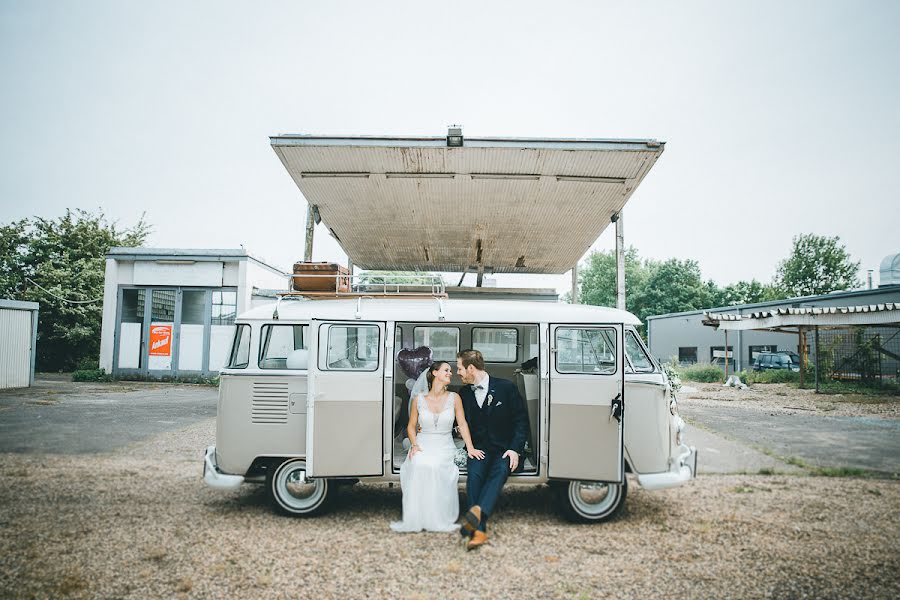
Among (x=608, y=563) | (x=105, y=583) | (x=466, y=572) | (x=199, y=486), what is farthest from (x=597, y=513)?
(x=199, y=486)

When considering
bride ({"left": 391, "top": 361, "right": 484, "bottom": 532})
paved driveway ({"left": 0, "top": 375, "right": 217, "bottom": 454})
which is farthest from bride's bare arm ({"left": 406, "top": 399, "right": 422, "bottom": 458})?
paved driveway ({"left": 0, "top": 375, "right": 217, "bottom": 454})

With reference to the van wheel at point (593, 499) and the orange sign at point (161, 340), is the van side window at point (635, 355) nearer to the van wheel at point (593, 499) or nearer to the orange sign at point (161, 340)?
the van wheel at point (593, 499)

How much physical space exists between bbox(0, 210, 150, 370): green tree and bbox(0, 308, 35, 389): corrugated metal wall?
6607mm

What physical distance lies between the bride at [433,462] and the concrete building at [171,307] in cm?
1502

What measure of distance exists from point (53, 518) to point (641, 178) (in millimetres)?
10059

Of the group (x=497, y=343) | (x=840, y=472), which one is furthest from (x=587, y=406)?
(x=840, y=472)

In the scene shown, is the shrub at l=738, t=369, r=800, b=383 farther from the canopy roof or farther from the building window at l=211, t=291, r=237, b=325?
the building window at l=211, t=291, r=237, b=325

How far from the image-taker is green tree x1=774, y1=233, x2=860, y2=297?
155 feet

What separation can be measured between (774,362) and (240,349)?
2866 centimetres

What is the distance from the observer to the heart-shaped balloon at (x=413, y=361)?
7.11 meters

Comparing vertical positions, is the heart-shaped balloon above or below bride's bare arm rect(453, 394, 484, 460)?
above

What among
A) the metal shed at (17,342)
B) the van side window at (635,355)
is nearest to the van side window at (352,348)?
the van side window at (635,355)

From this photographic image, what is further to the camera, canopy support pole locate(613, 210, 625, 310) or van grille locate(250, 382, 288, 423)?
canopy support pole locate(613, 210, 625, 310)

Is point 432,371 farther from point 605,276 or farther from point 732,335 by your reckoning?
point 605,276
